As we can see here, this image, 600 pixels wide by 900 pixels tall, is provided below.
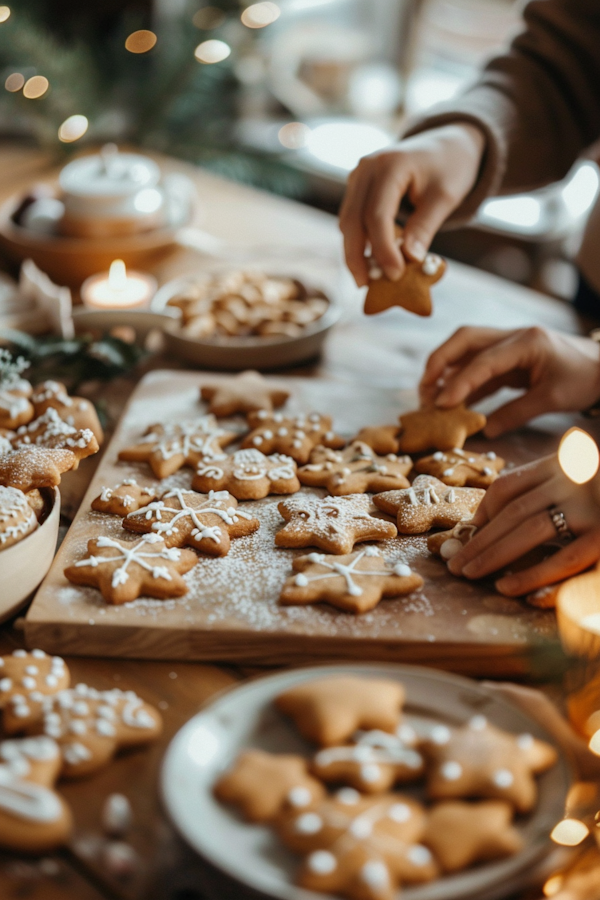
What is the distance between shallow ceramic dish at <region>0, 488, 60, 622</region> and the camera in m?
1.02

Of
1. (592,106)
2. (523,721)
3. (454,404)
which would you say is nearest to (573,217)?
(592,106)

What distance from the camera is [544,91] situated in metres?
1.91

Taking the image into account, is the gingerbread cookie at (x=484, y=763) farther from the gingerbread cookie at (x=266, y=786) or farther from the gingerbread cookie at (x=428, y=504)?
the gingerbread cookie at (x=428, y=504)

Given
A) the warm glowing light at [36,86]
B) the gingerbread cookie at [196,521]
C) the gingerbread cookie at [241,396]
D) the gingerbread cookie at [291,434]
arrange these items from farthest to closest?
the warm glowing light at [36,86] < the gingerbread cookie at [241,396] < the gingerbread cookie at [291,434] < the gingerbread cookie at [196,521]

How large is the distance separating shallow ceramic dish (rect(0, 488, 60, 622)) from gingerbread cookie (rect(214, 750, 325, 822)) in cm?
41

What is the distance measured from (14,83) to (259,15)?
2.98ft

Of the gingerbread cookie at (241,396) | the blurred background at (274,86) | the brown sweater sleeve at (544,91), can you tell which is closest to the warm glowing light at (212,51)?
the blurred background at (274,86)

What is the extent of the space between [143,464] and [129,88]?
2083 millimetres

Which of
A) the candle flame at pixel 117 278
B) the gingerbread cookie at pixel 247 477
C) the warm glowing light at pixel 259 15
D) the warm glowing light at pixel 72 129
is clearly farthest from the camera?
the warm glowing light at pixel 259 15

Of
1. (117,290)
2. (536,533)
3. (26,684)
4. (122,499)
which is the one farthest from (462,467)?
(117,290)

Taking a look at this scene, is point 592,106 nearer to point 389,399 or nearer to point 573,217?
point 389,399

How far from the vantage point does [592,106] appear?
193 cm

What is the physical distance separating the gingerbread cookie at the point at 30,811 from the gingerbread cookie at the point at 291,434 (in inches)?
27.2

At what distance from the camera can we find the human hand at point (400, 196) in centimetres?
146
